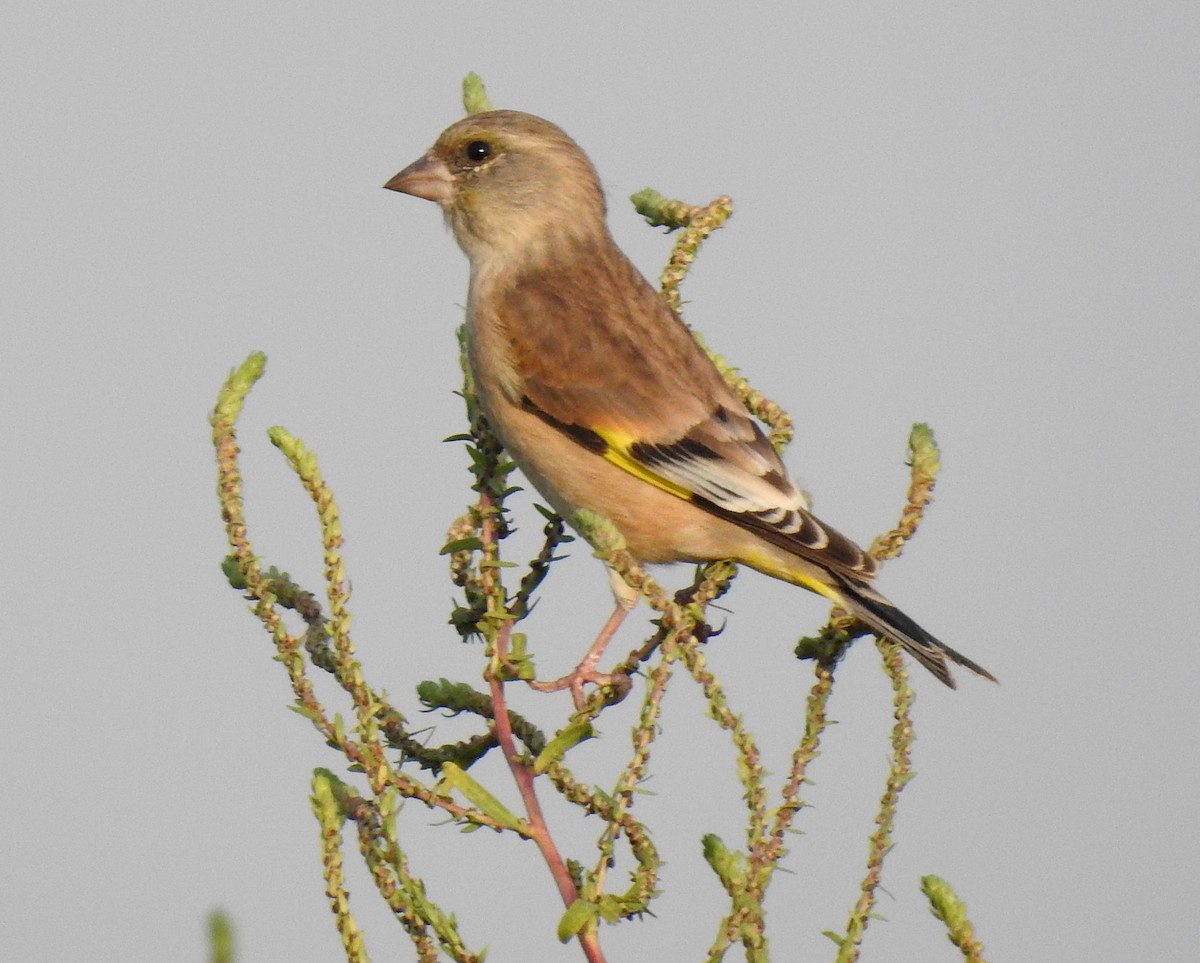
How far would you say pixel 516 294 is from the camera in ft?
14.8

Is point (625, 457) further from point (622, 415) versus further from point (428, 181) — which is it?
point (428, 181)

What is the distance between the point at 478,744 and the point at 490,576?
280mm

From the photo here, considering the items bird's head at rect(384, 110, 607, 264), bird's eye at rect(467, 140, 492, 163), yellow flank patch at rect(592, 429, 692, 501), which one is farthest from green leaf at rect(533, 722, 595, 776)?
bird's eye at rect(467, 140, 492, 163)

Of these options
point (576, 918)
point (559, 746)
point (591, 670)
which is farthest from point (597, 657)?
point (576, 918)

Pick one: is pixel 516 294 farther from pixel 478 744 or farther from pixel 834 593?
Answer: pixel 478 744

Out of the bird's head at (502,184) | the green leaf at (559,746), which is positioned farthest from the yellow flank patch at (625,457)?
the green leaf at (559,746)

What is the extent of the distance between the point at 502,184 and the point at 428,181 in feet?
0.76

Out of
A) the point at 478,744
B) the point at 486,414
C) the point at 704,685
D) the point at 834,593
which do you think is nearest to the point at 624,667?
the point at 478,744

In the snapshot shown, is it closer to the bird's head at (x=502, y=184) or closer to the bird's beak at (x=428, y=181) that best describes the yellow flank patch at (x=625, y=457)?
the bird's head at (x=502, y=184)

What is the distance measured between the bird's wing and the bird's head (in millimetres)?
403

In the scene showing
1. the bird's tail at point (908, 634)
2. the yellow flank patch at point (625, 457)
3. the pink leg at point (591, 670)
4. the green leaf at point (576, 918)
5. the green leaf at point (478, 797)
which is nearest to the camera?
the green leaf at point (576, 918)

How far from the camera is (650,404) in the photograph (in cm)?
416

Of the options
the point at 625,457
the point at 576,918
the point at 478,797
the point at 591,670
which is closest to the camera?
the point at 576,918

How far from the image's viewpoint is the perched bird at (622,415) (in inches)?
153
